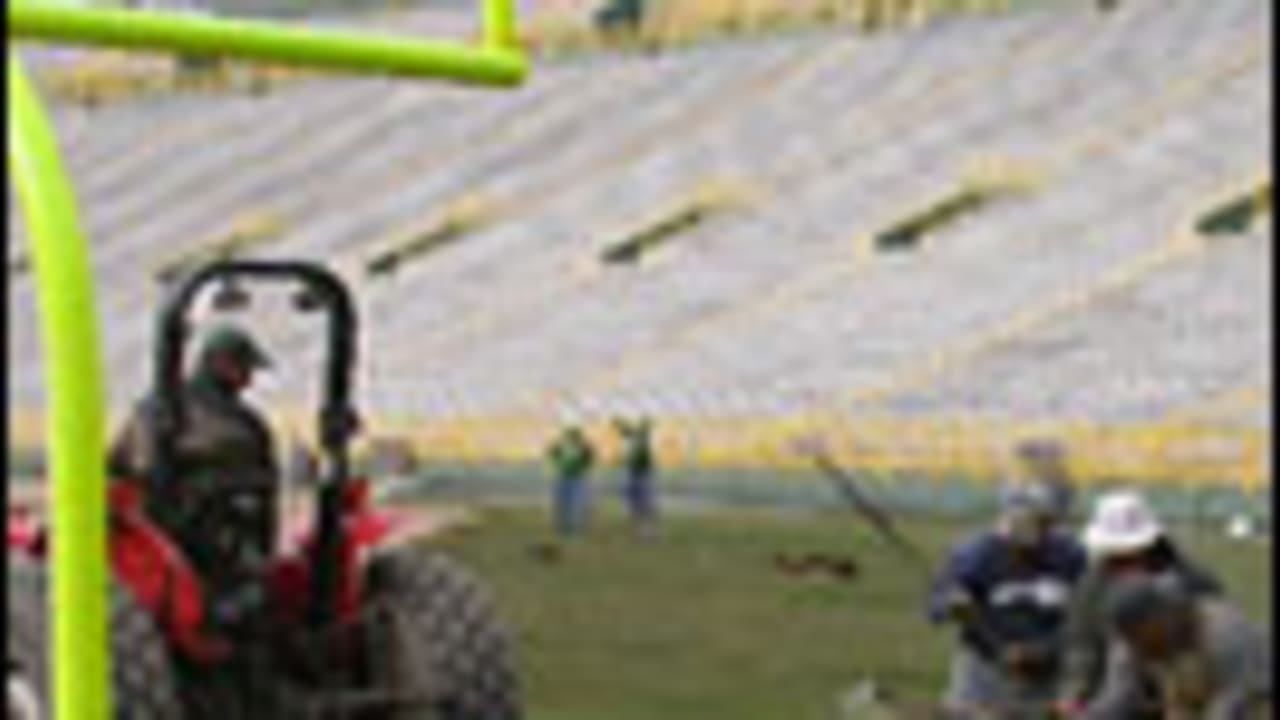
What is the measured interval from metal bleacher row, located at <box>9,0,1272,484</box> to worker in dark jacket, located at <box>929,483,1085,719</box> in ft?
58.4

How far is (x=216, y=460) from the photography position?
887 cm

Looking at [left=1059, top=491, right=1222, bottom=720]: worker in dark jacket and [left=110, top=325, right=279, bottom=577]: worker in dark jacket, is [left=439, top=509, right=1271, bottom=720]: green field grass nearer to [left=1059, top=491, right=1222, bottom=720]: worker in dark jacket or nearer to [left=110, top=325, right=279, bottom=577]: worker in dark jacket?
[left=1059, top=491, right=1222, bottom=720]: worker in dark jacket

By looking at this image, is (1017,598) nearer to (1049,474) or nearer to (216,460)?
(1049,474)

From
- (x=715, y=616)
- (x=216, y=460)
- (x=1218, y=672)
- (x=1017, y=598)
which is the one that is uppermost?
(x=216, y=460)

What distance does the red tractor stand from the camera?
867 cm

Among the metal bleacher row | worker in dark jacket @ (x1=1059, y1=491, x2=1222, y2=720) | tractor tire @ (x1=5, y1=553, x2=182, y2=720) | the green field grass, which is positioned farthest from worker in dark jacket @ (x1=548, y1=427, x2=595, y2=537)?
tractor tire @ (x1=5, y1=553, x2=182, y2=720)

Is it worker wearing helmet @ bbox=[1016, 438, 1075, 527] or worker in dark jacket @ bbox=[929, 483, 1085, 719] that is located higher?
worker wearing helmet @ bbox=[1016, 438, 1075, 527]

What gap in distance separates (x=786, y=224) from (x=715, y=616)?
21.9m

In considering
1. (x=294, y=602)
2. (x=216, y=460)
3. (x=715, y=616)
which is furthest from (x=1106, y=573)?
(x=715, y=616)

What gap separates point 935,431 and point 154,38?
2664 centimetres

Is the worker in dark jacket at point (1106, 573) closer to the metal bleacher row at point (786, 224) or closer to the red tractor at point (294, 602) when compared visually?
the red tractor at point (294, 602)

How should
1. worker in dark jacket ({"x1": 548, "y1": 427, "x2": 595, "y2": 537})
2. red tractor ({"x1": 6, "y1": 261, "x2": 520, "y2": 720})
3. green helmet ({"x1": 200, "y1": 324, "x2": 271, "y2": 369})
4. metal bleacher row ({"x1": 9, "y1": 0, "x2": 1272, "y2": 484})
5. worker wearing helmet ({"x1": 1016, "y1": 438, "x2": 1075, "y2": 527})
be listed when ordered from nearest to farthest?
red tractor ({"x1": 6, "y1": 261, "x2": 520, "y2": 720}) < green helmet ({"x1": 200, "y1": 324, "x2": 271, "y2": 369}) < worker wearing helmet ({"x1": 1016, "y1": 438, "x2": 1075, "y2": 527}) < worker in dark jacket ({"x1": 548, "y1": 427, "x2": 595, "y2": 537}) < metal bleacher row ({"x1": 9, "y1": 0, "x2": 1272, "y2": 484})

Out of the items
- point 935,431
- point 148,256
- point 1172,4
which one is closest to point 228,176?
point 148,256

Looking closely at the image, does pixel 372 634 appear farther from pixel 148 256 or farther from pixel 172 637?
pixel 148 256
